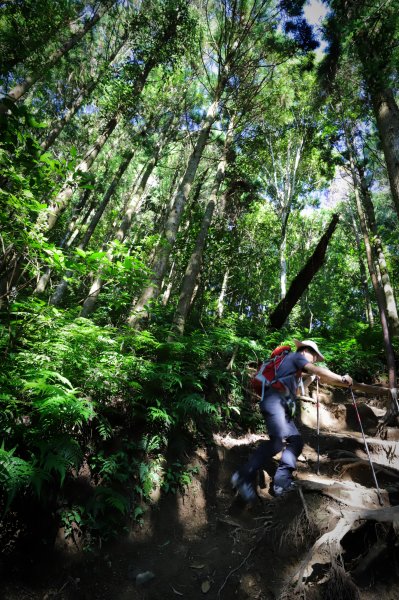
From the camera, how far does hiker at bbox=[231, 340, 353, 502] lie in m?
4.00

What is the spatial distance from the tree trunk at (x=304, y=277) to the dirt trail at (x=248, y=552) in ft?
20.5

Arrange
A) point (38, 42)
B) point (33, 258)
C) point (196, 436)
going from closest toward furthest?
point (33, 258), point (196, 436), point (38, 42)

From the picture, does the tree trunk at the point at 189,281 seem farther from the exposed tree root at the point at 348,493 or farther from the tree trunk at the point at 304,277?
the exposed tree root at the point at 348,493

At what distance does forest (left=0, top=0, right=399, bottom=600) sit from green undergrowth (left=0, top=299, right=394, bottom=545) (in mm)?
25

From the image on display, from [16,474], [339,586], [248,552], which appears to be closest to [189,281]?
[248,552]

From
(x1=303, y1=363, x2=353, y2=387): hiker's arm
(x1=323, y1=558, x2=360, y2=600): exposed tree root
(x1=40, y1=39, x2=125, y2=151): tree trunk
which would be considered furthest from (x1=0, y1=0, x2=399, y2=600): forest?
(x1=303, y1=363, x2=353, y2=387): hiker's arm

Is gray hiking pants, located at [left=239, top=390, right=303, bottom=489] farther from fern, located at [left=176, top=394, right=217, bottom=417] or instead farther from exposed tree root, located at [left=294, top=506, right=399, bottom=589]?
exposed tree root, located at [left=294, top=506, right=399, bottom=589]

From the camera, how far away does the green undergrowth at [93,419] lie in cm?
291

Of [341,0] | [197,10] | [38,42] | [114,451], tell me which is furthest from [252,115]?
[114,451]

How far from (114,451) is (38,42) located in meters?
14.2

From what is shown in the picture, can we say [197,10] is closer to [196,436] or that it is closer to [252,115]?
[252,115]

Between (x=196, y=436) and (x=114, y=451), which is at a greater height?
(x=196, y=436)

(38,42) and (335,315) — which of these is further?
(335,315)

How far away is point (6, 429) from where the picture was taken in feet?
9.48
